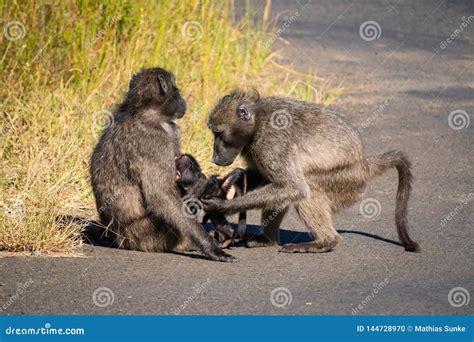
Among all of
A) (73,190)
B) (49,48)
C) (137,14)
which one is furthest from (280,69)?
(73,190)

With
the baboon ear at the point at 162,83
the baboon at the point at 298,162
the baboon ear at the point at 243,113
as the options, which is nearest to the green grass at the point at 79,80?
the baboon ear at the point at 162,83

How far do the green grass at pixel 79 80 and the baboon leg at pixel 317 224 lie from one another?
1756mm

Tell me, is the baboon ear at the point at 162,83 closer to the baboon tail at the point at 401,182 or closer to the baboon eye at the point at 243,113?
the baboon eye at the point at 243,113

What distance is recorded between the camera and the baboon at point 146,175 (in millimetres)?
7152

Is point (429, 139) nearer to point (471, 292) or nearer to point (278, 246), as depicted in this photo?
point (278, 246)

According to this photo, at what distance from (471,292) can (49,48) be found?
18.6ft

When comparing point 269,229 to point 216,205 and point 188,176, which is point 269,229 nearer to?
point 216,205

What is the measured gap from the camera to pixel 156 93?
7430mm

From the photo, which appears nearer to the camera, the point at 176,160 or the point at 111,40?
the point at 176,160

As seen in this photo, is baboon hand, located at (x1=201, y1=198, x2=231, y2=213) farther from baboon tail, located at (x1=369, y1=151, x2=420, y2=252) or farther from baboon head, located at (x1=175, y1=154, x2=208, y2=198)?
baboon tail, located at (x1=369, y1=151, x2=420, y2=252)

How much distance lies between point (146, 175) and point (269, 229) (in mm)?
1213

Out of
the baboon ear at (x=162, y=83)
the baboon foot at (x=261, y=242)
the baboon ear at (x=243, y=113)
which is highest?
the baboon ear at (x=162, y=83)

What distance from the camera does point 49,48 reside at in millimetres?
10297

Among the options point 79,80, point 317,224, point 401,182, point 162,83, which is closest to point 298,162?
point 317,224
